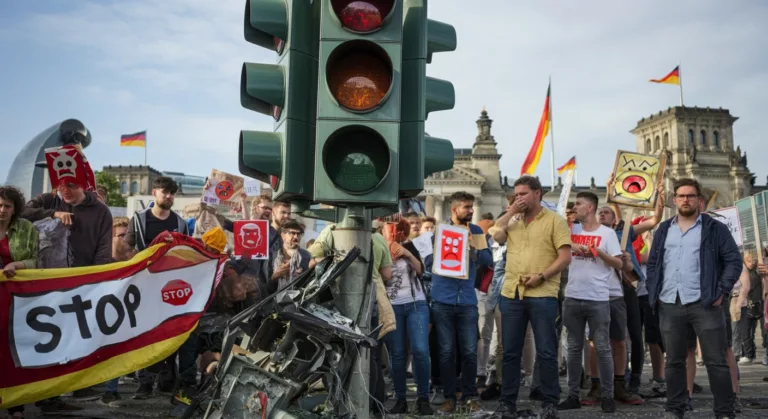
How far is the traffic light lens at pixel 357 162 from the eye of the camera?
4102 millimetres

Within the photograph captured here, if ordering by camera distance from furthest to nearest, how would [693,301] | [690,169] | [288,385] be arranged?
[690,169]
[693,301]
[288,385]

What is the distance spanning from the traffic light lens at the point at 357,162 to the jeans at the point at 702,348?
3862 mm

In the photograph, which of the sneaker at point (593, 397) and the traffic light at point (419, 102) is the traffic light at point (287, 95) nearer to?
the traffic light at point (419, 102)

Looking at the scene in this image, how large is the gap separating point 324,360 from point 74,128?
45.1 feet

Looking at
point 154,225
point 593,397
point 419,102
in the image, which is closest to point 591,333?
point 593,397

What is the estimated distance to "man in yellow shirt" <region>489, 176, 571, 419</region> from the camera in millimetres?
6750

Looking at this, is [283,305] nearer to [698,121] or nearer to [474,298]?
[474,298]

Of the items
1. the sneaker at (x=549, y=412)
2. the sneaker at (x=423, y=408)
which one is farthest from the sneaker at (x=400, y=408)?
the sneaker at (x=549, y=412)

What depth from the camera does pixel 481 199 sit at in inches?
4434

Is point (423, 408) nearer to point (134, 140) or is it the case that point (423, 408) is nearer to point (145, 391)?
point (145, 391)

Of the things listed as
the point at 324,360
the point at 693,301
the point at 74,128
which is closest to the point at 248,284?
the point at 324,360

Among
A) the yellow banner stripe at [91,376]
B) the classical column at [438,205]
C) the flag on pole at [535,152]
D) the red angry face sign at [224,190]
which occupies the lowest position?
the yellow banner stripe at [91,376]

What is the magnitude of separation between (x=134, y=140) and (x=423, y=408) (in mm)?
66225

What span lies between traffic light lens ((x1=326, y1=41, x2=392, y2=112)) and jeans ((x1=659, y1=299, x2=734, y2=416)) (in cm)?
402
